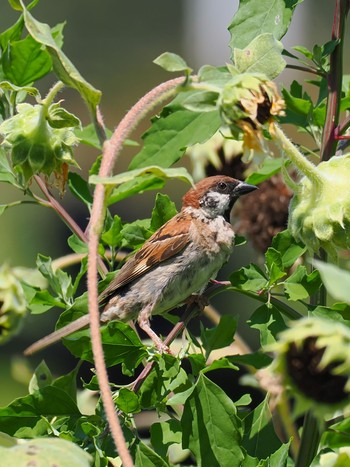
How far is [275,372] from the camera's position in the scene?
664 millimetres

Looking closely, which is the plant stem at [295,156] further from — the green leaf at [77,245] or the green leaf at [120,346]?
the green leaf at [77,245]

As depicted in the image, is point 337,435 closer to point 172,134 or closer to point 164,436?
point 164,436

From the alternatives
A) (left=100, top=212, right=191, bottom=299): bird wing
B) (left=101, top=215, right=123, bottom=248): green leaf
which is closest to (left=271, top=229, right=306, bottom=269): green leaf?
(left=101, top=215, right=123, bottom=248): green leaf

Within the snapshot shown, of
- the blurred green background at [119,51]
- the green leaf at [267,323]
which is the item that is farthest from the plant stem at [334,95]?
the blurred green background at [119,51]

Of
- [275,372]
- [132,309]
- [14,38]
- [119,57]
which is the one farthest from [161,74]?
[275,372]

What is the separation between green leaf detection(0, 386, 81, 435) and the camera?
1062mm

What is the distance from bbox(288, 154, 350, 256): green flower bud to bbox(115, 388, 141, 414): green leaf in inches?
10.6

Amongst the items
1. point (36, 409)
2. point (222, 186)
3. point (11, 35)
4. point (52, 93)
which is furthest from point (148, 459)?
point (222, 186)

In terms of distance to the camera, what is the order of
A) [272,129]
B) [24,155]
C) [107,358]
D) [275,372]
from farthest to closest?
[107,358] < [24,155] < [272,129] < [275,372]

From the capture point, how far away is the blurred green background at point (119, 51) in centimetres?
537

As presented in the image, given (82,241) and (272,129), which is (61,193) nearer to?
(82,241)

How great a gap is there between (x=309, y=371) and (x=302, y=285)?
1.31 feet

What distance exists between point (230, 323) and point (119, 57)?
10047 mm

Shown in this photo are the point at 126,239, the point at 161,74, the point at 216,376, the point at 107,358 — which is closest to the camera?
the point at 107,358
